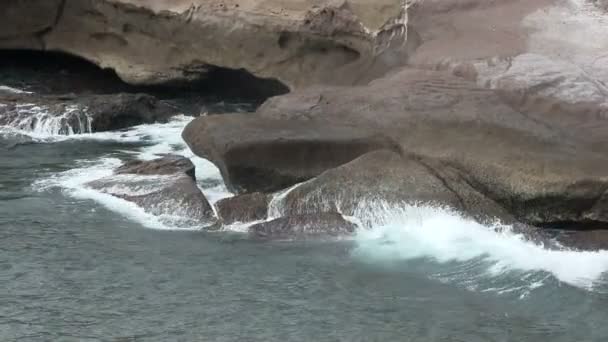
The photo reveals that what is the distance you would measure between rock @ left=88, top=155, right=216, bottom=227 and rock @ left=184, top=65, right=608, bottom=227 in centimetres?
55

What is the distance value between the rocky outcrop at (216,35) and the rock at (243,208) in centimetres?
523

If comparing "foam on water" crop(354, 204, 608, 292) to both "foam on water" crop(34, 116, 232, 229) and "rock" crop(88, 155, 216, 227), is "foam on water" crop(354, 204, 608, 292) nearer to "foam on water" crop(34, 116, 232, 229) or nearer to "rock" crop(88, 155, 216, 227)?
"rock" crop(88, 155, 216, 227)

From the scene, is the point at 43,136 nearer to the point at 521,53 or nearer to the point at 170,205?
the point at 170,205

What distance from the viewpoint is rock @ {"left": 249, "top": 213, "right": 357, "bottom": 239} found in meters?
12.7

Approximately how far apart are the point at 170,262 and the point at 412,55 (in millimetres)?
6815

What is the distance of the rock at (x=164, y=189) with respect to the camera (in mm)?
13461

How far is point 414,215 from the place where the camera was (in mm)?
12961

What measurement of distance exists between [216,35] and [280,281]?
956cm

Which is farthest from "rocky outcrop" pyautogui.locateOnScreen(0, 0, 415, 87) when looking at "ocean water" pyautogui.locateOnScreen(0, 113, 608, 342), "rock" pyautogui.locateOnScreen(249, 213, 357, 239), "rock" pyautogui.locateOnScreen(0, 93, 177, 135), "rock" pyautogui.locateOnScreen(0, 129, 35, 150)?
"ocean water" pyautogui.locateOnScreen(0, 113, 608, 342)

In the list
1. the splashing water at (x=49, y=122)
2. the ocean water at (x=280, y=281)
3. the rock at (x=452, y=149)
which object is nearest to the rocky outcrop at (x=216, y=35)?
the splashing water at (x=49, y=122)

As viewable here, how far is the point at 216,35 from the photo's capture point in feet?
65.4

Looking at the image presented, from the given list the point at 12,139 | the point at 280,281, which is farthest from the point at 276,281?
the point at 12,139

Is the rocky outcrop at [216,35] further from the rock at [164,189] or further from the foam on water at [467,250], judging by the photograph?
the foam on water at [467,250]

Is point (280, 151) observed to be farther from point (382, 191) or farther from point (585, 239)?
point (585, 239)
